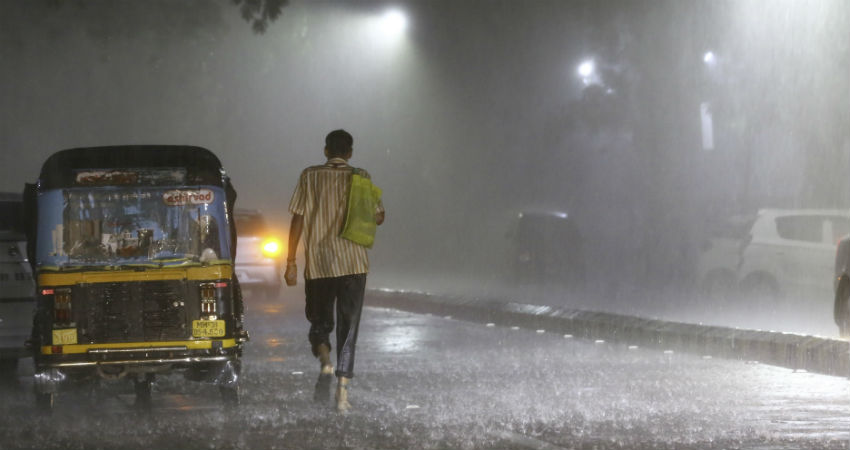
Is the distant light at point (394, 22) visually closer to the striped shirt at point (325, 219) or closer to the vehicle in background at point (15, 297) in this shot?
the vehicle in background at point (15, 297)

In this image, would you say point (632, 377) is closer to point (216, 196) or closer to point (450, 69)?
point (216, 196)

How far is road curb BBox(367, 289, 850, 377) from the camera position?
12.2 m

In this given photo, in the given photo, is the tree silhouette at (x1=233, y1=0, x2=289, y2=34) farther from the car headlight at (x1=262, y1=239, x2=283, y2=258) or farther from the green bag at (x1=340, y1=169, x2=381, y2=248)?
the green bag at (x1=340, y1=169, x2=381, y2=248)

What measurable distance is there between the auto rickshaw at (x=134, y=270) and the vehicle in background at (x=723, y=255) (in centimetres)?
1229

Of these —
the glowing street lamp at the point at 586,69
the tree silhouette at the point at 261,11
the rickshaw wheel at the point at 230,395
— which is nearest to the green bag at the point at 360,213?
the rickshaw wheel at the point at 230,395

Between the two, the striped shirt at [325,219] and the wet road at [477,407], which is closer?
the wet road at [477,407]

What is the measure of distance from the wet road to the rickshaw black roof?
158 centimetres

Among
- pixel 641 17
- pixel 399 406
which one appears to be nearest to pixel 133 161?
pixel 399 406

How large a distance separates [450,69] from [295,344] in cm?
3001

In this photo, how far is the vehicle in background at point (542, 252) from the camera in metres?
30.2

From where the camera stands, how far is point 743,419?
912 cm

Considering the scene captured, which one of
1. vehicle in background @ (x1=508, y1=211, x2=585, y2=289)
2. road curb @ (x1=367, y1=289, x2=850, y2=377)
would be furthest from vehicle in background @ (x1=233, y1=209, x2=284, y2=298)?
vehicle in background @ (x1=508, y1=211, x2=585, y2=289)

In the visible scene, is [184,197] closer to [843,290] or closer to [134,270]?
[134,270]

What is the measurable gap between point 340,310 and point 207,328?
2.98 ft
